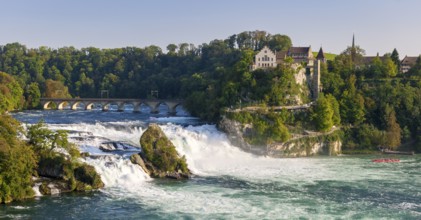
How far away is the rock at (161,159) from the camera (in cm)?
4169

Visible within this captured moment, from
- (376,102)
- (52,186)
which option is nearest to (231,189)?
(52,186)

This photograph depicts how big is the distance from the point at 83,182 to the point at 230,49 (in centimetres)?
8852

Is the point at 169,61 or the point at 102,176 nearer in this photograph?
the point at 102,176

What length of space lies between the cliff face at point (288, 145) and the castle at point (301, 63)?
12.5 metres

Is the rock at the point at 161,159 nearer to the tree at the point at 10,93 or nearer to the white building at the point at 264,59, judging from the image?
the white building at the point at 264,59

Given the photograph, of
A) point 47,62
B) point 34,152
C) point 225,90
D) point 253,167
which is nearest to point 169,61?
point 47,62

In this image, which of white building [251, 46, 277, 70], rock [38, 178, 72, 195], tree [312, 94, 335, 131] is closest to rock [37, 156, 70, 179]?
rock [38, 178, 72, 195]

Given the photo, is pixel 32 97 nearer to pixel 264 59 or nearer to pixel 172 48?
pixel 172 48

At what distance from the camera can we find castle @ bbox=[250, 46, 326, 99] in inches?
2717

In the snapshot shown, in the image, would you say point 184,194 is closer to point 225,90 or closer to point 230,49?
point 225,90

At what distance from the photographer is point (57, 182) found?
1400 inches

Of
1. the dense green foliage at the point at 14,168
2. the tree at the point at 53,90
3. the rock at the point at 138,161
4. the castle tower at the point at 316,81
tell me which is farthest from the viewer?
the tree at the point at 53,90

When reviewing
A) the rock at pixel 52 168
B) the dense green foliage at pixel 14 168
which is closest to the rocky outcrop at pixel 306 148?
the rock at pixel 52 168

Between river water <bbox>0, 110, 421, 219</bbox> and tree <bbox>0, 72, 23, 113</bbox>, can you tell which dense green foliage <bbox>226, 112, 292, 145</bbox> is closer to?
river water <bbox>0, 110, 421, 219</bbox>
